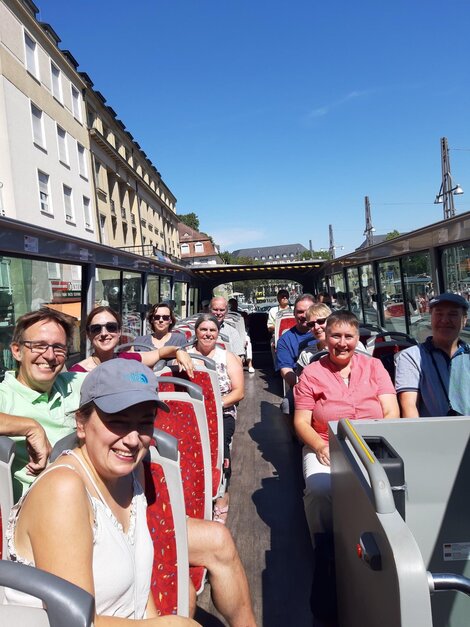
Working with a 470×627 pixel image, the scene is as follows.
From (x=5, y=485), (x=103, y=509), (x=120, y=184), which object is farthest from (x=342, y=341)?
(x=120, y=184)

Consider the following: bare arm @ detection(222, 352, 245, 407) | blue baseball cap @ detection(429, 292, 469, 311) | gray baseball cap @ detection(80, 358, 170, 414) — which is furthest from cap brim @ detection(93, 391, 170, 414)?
bare arm @ detection(222, 352, 245, 407)

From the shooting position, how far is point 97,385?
149 cm

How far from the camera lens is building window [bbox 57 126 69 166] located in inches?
808

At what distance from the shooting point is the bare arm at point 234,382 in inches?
148

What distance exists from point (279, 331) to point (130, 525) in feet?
19.3

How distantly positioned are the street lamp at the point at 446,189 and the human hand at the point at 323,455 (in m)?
15.4

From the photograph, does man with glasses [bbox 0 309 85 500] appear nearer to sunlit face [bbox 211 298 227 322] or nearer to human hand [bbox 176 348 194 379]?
human hand [bbox 176 348 194 379]

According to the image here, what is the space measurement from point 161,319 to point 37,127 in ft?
55.7

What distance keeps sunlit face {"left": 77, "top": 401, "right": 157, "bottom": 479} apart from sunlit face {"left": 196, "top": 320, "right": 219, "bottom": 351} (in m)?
2.34

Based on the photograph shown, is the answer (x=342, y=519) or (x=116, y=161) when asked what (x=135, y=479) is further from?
(x=116, y=161)

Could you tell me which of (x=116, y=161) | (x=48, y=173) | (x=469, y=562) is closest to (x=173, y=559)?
(x=469, y=562)

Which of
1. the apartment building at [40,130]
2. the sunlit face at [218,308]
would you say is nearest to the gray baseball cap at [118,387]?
the sunlit face at [218,308]

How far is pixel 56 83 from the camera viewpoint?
800 inches

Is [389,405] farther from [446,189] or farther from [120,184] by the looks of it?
[120,184]
